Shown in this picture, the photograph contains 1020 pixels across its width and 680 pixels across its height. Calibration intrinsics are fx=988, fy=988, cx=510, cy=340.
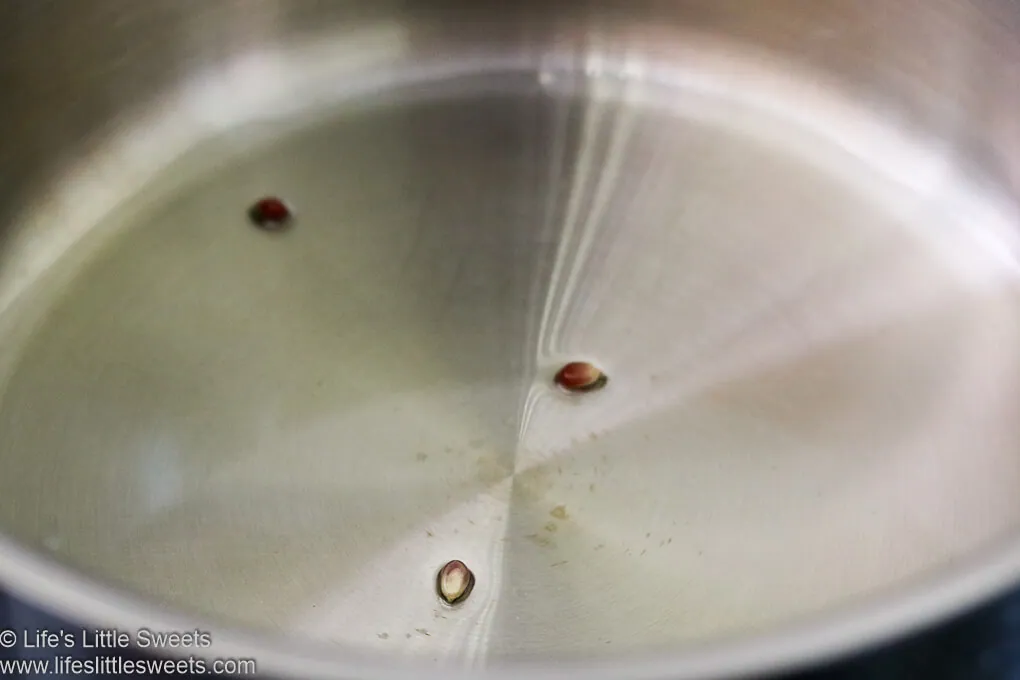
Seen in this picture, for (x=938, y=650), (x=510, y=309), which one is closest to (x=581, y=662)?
(x=938, y=650)

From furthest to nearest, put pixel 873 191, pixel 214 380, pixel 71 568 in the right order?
pixel 873 191 < pixel 214 380 < pixel 71 568

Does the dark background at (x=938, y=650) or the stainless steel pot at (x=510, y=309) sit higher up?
the stainless steel pot at (x=510, y=309)

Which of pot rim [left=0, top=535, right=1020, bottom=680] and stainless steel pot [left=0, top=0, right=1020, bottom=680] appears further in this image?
stainless steel pot [left=0, top=0, right=1020, bottom=680]

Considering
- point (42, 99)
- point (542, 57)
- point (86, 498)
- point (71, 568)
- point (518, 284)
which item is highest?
point (542, 57)

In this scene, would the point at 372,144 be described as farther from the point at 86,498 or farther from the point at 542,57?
the point at 86,498

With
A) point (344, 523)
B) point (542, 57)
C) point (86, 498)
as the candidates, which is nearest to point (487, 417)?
point (344, 523)

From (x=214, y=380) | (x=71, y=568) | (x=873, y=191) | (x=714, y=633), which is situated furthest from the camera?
(x=873, y=191)

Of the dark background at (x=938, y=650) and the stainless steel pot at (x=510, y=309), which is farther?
the stainless steel pot at (x=510, y=309)
